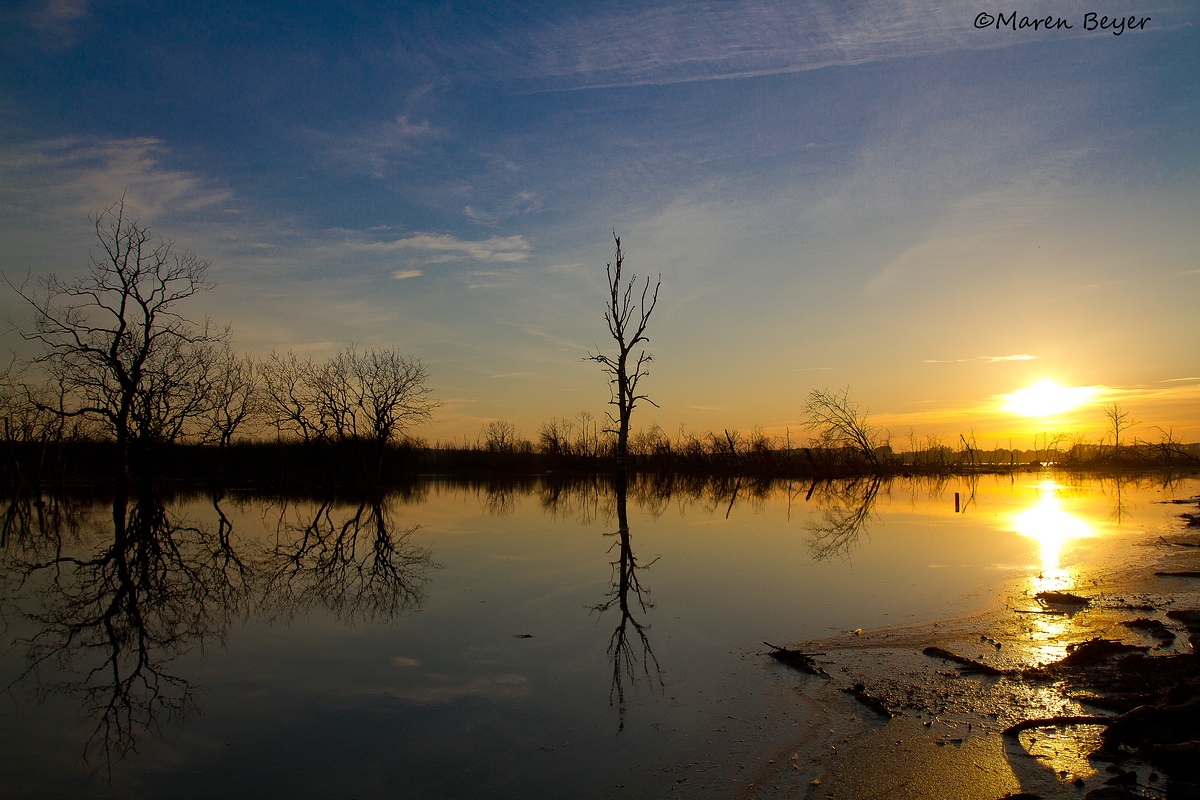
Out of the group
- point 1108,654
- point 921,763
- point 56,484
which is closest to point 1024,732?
point 921,763

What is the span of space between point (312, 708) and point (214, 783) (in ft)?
3.51

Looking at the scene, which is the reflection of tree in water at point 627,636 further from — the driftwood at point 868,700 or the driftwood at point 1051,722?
the driftwood at point 1051,722

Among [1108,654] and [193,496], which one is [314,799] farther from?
[193,496]

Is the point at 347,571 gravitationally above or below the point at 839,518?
below

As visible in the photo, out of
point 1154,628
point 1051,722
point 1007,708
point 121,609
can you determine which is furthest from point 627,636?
point 121,609

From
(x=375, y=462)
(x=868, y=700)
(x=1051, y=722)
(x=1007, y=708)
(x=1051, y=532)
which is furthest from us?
(x=375, y=462)

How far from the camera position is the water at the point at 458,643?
12.7 ft

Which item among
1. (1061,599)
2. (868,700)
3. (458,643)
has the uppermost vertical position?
(1061,599)

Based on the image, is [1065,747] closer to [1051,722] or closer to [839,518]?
[1051,722]

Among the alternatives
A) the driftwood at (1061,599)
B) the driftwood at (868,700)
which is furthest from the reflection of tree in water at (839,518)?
the driftwood at (868,700)

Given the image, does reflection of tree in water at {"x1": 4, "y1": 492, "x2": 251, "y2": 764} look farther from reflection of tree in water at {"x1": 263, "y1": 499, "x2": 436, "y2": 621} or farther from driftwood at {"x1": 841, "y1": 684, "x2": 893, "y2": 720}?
driftwood at {"x1": 841, "y1": 684, "x2": 893, "y2": 720}

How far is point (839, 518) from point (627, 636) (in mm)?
11372

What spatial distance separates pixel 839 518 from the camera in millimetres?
16391

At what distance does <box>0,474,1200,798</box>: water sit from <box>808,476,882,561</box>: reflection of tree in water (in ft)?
0.59
